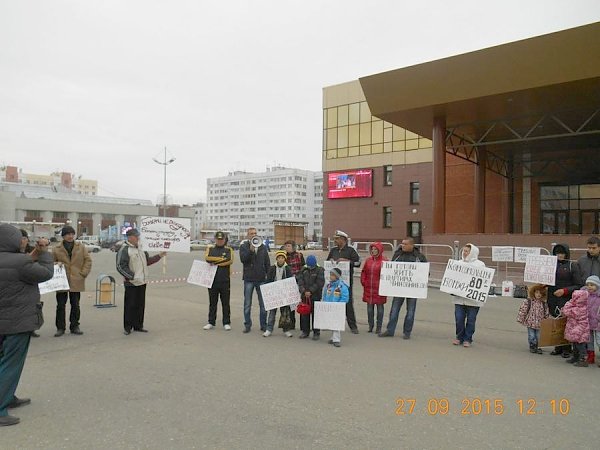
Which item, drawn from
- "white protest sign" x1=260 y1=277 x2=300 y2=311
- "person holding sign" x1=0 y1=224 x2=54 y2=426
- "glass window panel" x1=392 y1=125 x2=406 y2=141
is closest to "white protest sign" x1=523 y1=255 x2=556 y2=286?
"white protest sign" x1=260 y1=277 x2=300 y2=311

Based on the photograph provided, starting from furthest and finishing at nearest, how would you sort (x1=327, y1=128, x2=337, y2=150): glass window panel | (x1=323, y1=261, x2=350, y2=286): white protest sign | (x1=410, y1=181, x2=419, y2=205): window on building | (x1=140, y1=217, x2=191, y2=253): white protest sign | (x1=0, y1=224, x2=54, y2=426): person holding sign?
(x1=327, y1=128, x2=337, y2=150): glass window panel → (x1=410, y1=181, x2=419, y2=205): window on building → (x1=140, y1=217, x2=191, y2=253): white protest sign → (x1=323, y1=261, x2=350, y2=286): white protest sign → (x1=0, y1=224, x2=54, y2=426): person holding sign

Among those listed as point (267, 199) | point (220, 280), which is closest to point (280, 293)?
point (220, 280)

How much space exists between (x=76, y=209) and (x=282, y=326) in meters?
95.9

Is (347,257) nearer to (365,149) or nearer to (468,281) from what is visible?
(468,281)

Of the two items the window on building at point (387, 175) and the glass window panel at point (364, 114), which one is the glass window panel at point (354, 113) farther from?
the window on building at point (387, 175)

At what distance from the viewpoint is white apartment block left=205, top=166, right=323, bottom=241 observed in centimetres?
15375

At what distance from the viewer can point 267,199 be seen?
15738cm

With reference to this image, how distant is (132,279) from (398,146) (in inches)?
1420

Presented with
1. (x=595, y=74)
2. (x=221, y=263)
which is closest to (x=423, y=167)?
(x=595, y=74)

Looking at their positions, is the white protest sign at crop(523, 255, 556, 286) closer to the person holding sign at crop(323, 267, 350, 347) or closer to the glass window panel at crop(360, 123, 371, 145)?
the person holding sign at crop(323, 267, 350, 347)

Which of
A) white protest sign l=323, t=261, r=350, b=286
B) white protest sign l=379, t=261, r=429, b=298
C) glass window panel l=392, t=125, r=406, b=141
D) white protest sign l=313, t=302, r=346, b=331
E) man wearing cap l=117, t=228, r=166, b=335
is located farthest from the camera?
glass window panel l=392, t=125, r=406, b=141

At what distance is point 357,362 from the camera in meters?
7.02

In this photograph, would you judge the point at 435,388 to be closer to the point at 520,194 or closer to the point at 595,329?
the point at 595,329

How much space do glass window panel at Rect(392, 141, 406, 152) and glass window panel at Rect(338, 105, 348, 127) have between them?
17.8ft
